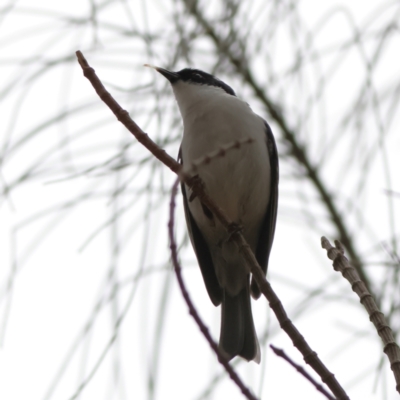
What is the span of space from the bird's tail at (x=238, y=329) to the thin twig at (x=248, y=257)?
1.09 m

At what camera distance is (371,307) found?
4.75 feet

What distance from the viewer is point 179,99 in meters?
4.03

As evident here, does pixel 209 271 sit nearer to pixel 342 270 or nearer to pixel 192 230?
pixel 192 230

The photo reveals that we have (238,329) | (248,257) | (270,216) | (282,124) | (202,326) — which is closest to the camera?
(202,326)

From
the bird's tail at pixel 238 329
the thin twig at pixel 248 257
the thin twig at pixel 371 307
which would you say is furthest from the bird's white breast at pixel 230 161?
the thin twig at pixel 371 307

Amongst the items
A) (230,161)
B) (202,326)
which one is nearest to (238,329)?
(230,161)

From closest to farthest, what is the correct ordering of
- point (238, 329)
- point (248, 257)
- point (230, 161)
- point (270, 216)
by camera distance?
point (248, 257) → point (238, 329) → point (230, 161) → point (270, 216)

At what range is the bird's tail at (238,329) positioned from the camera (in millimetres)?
3008

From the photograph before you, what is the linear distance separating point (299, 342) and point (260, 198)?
229cm

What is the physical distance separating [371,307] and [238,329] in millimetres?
1840

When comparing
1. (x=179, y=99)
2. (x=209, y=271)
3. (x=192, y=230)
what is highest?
(x=179, y=99)

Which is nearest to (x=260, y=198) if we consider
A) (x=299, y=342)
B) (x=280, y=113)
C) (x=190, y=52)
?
(x=280, y=113)

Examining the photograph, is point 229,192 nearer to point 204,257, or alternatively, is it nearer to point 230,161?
point 230,161

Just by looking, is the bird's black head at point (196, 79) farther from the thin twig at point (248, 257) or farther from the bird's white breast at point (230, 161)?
the thin twig at point (248, 257)
